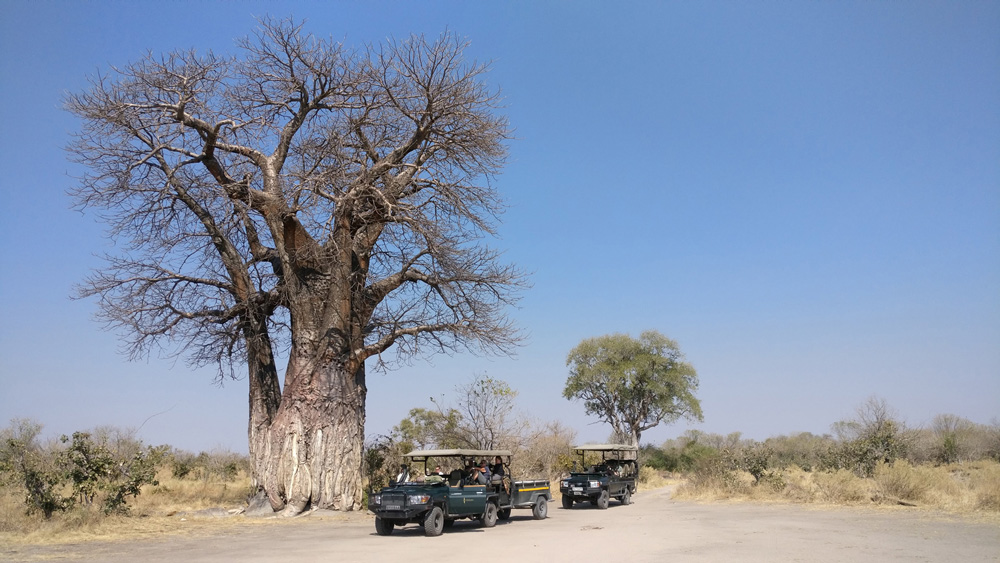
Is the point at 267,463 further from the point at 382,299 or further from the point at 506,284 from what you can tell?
the point at 506,284

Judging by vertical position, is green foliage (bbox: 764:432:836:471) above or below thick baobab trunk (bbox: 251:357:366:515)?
below

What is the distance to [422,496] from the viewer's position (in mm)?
→ 14234

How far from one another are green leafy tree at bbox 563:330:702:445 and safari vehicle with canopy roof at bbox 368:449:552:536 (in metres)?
28.1

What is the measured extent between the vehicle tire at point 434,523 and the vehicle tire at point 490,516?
6.08 ft

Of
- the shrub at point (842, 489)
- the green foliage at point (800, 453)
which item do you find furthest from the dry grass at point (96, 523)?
the green foliage at point (800, 453)

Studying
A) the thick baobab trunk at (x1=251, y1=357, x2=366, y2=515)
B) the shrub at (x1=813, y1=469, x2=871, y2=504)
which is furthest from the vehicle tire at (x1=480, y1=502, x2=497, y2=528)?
the shrub at (x1=813, y1=469, x2=871, y2=504)

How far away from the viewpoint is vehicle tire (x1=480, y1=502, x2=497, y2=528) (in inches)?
637

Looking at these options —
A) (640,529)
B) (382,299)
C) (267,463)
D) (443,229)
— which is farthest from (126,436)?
(640,529)

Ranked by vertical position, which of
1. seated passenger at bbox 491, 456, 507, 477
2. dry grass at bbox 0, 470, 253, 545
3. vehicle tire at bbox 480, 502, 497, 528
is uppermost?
seated passenger at bbox 491, 456, 507, 477

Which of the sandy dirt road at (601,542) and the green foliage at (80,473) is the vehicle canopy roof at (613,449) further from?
the green foliage at (80,473)

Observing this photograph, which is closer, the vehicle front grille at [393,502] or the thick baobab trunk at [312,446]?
the vehicle front grille at [393,502]

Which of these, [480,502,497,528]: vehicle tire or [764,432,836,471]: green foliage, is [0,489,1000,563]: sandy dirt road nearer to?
[480,502,497,528]: vehicle tire

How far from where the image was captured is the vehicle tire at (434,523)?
46.6ft

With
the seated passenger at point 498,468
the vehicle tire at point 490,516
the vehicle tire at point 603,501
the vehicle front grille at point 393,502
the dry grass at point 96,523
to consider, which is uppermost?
the seated passenger at point 498,468
